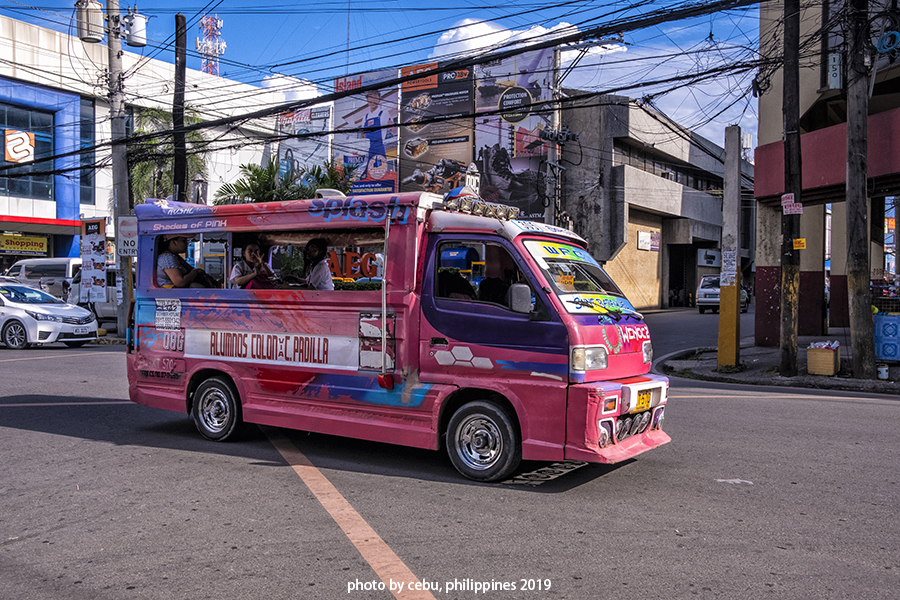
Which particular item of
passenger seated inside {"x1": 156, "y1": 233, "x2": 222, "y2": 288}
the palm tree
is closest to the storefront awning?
the palm tree

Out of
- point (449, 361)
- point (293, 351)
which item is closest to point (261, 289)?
point (293, 351)

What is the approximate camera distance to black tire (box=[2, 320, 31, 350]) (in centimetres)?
1733

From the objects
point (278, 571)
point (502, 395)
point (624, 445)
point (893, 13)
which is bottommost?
point (278, 571)

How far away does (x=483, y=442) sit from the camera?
5.98 m

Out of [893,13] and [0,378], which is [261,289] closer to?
[0,378]

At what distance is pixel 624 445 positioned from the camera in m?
5.83

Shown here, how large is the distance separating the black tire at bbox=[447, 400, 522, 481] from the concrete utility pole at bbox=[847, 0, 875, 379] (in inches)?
387

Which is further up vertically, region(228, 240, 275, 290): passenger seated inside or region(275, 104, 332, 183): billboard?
region(275, 104, 332, 183): billboard

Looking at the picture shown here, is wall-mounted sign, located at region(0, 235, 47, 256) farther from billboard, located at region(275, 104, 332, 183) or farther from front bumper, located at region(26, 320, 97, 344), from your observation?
front bumper, located at region(26, 320, 97, 344)

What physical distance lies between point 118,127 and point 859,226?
1939cm

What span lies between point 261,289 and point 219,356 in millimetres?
909

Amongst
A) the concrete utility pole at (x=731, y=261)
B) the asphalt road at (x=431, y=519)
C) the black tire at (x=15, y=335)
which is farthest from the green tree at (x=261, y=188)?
the asphalt road at (x=431, y=519)

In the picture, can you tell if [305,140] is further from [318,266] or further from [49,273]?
[318,266]

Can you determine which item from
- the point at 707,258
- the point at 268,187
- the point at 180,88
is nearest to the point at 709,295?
the point at 707,258
